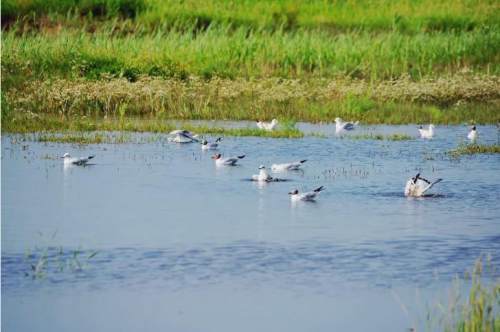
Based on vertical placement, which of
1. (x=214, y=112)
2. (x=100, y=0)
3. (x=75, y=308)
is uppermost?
(x=100, y=0)

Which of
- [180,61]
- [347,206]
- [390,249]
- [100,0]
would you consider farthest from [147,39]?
[390,249]

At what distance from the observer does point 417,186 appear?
1566 centimetres

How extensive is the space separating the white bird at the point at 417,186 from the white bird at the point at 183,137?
5579 millimetres

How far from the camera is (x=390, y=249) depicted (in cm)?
1262

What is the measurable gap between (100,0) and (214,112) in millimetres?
13183

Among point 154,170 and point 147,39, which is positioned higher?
point 147,39

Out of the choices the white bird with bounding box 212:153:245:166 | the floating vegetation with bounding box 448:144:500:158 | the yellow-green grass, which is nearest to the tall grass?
the yellow-green grass

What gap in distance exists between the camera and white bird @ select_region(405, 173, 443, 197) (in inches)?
615

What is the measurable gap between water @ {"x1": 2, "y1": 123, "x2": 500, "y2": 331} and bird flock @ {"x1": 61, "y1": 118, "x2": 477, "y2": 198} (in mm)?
150

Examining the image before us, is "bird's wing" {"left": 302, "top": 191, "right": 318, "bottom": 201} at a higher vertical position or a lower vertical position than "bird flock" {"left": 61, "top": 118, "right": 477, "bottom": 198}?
lower

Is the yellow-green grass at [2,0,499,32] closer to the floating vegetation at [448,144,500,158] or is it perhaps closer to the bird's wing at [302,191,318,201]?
the floating vegetation at [448,144,500,158]

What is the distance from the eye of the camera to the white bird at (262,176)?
55.1ft

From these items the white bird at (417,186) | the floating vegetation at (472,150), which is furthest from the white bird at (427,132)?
the white bird at (417,186)

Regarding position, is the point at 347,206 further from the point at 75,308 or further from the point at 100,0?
the point at 100,0
